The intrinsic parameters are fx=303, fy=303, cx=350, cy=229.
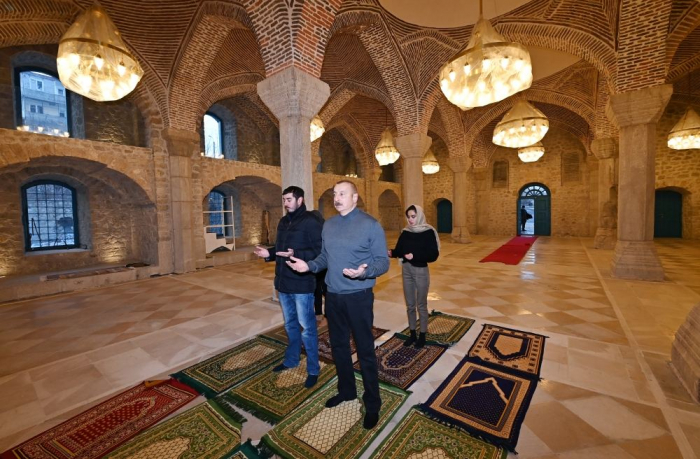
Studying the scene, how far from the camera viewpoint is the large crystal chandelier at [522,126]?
8289 millimetres

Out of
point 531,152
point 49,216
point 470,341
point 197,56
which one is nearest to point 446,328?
point 470,341

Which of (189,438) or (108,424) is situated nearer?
(189,438)

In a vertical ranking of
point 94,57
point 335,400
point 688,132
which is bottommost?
point 335,400

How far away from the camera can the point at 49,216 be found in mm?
8883

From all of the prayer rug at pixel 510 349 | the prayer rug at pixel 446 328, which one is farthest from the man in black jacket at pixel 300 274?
the prayer rug at pixel 510 349

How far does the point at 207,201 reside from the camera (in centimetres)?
1197

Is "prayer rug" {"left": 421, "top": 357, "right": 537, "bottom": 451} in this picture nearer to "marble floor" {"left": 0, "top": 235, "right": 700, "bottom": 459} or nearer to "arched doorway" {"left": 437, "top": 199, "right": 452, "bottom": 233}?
Result: "marble floor" {"left": 0, "top": 235, "right": 700, "bottom": 459}

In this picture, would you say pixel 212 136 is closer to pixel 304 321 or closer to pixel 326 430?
pixel 304 321

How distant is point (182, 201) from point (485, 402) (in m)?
8.78

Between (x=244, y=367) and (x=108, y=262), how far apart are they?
8892 millimetres

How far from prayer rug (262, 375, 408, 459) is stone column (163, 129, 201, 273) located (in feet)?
24.7

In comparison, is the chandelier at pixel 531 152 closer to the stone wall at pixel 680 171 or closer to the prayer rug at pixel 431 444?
the stone wall at pixel 680 171

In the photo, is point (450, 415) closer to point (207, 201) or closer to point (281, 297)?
point (281, 297)

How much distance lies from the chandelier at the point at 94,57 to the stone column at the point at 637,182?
9498 mm
